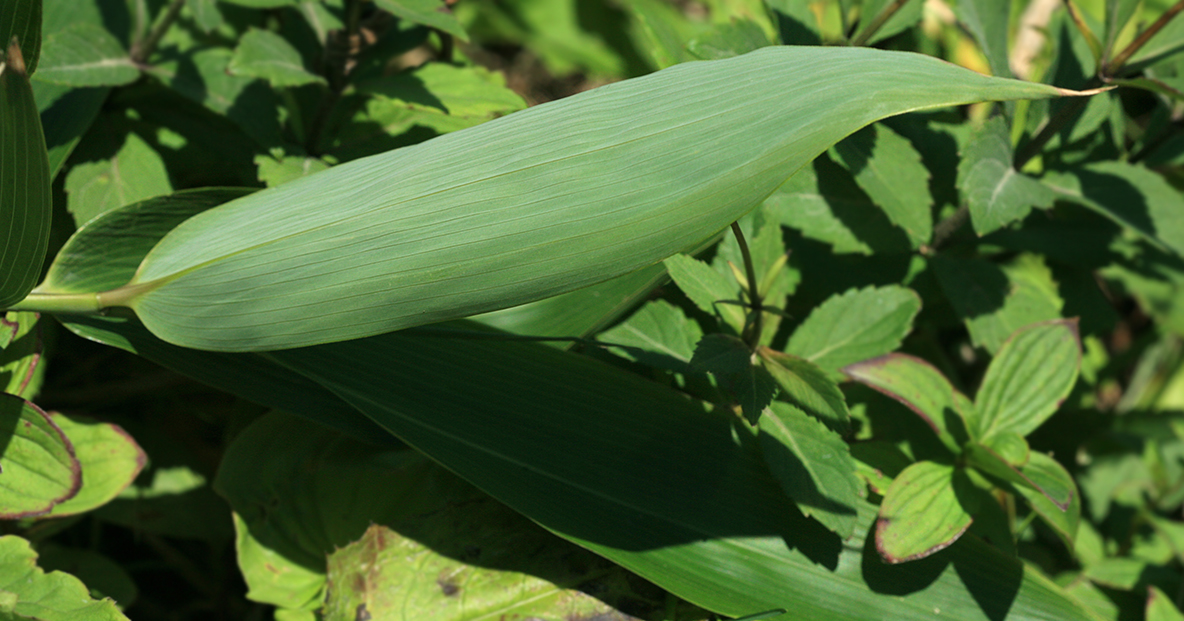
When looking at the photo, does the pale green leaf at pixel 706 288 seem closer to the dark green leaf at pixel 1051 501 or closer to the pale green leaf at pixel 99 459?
the dark green leaf at pixel 1051 501

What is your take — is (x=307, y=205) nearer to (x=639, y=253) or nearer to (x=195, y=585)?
(x=639, y=253)

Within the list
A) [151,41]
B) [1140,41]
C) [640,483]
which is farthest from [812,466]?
[151,41]

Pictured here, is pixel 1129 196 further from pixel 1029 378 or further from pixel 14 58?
pixel 14 58

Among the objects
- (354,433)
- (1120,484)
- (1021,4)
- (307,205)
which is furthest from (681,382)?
(1021,4)

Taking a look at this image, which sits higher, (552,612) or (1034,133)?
(1034,133)

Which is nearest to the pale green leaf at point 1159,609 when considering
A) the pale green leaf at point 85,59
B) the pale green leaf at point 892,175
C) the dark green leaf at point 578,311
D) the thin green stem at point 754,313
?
the pale green leaf at point 892,175
